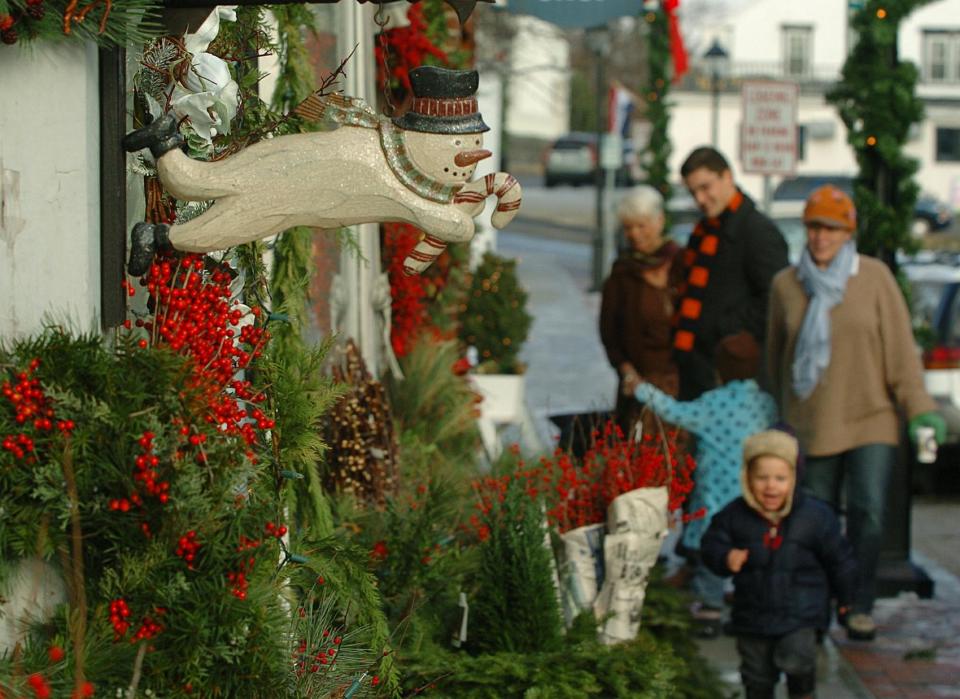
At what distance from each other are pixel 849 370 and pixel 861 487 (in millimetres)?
495

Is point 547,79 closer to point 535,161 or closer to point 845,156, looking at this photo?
point 535,161

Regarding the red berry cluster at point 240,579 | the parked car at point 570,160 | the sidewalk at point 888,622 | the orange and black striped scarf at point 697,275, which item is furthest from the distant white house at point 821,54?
the red berry cluster at point 240,579

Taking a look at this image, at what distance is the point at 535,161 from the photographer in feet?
200

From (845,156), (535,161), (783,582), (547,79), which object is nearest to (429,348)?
(783,582)

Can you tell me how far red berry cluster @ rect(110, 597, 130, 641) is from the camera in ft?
8.47

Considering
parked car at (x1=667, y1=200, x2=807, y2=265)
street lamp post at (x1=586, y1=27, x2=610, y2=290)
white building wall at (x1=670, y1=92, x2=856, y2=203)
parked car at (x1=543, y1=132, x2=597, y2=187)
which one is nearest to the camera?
parked car at (x1=667, y1=200, x2=807, y2=265)

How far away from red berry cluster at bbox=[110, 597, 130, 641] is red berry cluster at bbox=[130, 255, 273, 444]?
32cm

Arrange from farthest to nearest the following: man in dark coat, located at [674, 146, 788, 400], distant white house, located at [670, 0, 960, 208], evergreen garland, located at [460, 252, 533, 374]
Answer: distant white house, located at [670, 0, 960, 208]
evergreen garland, located at [460, 252, 533, 374]
man in dark coat, located at [674, 146, 788, 400]

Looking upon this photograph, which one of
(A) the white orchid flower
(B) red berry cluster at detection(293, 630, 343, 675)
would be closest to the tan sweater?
(A) the white orchid flower

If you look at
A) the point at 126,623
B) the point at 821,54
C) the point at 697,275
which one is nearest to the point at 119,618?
the point at 126,623

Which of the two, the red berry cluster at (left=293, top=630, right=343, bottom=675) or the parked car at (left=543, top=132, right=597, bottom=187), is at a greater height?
the parked car at (left=543, top=132, right=597, bottom=187)

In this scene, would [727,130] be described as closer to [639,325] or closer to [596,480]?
[639,325]

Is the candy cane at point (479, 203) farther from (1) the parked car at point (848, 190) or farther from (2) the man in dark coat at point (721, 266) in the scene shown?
(1) the parked car at point (848, 190)

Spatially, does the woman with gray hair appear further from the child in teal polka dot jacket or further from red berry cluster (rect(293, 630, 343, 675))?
red berry cluster (rect(293, 630, 343, 675))
